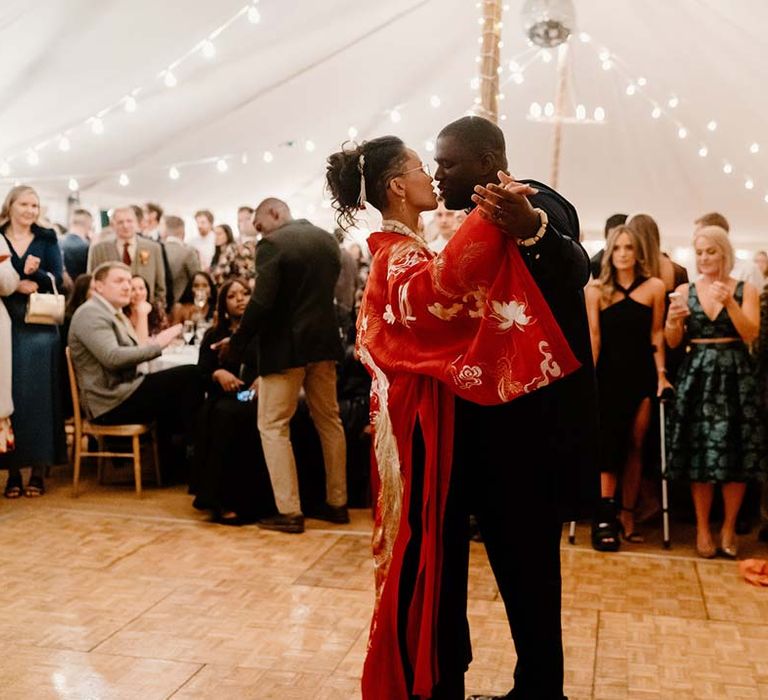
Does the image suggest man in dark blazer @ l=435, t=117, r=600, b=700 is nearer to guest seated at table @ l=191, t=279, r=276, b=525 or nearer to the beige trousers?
the beige trousers

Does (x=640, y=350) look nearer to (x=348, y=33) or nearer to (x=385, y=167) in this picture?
(x=385, y=167)

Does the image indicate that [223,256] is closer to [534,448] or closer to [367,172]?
[367,172]

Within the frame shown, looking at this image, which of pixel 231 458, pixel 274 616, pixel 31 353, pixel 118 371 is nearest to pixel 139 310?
pixel 118 371

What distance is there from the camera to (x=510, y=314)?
1742 millimetres

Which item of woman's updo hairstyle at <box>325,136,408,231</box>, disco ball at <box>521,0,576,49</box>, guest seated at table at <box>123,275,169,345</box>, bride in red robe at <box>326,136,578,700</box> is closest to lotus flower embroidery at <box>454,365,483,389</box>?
bride in red robe at <box>326,136,578,700</box>

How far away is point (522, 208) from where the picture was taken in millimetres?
1644

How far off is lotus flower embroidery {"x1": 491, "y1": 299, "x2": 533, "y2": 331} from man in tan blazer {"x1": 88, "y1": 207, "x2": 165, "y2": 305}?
14.9 ft

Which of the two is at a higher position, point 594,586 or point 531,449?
point 531,449

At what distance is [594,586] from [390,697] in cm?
162

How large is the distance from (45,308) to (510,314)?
3.45 m

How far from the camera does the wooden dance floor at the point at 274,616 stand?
251cm

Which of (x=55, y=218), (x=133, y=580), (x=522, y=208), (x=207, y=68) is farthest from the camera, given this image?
(x=55, y=218)

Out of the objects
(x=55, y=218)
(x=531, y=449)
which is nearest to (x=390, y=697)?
(x=531, y=449)

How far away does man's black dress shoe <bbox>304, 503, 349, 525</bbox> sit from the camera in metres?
4.29
